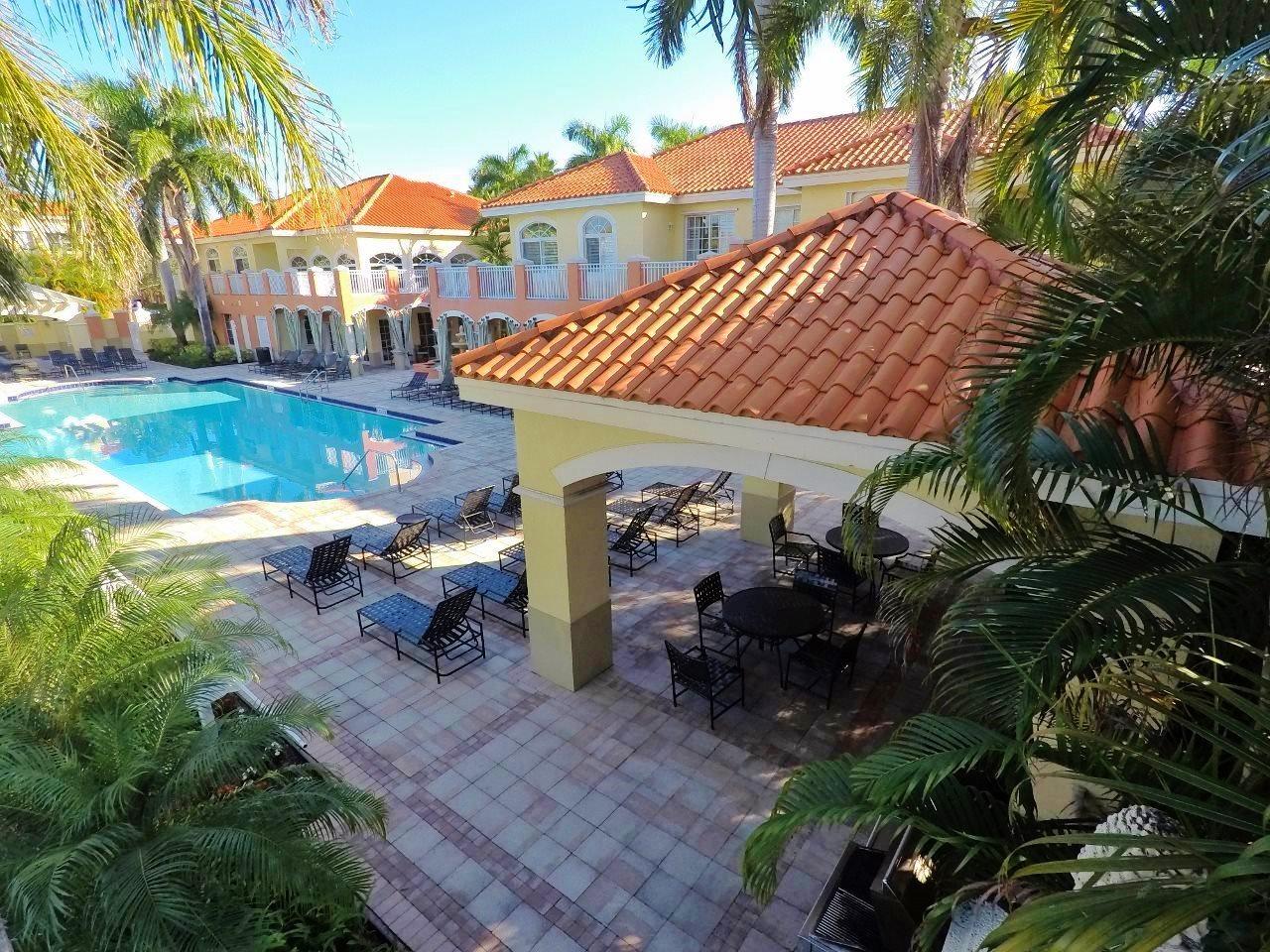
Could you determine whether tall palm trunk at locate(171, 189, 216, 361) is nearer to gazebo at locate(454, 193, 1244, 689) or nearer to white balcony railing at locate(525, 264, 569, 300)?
white balcony railing at locate(525, 264, 569, 300)

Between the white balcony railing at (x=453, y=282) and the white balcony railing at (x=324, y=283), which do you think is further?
the white balcony railing at (x=324, y=283)

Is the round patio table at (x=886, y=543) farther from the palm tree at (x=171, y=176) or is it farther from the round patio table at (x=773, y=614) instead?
the palm tree at (x=171, y=176)

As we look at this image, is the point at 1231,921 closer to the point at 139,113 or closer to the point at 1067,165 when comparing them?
the point at 1067,165

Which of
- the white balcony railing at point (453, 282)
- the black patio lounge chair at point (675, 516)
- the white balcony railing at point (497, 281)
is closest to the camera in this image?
the black patio lounge chair at point (675, 516)

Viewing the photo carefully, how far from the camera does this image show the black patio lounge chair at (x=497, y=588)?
980cm

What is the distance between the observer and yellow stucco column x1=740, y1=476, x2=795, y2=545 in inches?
475

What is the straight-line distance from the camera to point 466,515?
1296cm

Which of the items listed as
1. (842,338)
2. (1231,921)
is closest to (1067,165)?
(842,338)

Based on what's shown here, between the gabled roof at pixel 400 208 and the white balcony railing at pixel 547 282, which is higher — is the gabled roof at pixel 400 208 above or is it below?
above

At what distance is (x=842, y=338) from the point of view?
5391 mm

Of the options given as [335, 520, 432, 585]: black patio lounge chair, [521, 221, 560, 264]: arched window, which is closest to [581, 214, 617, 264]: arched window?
[521, 221, 560, 264]: arched window

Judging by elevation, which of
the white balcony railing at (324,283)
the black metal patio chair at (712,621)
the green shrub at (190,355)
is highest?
the white balcony railing at (324,283)

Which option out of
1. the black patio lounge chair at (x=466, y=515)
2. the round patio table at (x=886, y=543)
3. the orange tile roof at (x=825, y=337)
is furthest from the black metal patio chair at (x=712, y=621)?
the black patio lounge chair at (x=466, y=515)

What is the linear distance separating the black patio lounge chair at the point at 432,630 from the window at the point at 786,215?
58.0 ft
